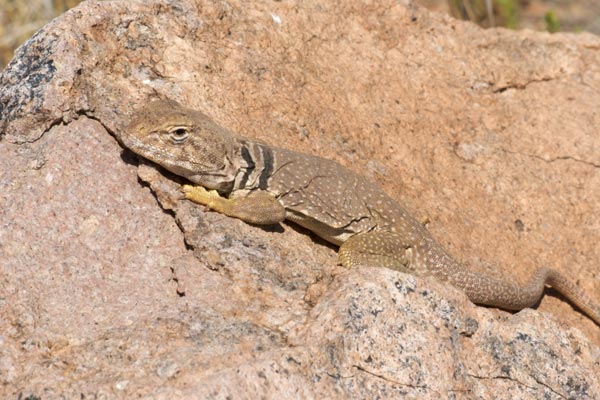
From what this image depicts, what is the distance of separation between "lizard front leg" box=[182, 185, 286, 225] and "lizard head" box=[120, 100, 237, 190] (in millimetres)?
155

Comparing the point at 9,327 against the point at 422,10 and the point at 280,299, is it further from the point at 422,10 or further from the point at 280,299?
the point at 422,10

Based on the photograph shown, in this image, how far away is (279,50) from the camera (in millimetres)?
6023

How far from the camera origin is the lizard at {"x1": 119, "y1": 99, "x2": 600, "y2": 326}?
15.2 feet

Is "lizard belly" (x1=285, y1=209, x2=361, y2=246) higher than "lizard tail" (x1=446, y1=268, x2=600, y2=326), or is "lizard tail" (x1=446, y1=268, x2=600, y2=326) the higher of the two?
"lizard belly" (x1=285, y1=209, x2=361, y2=246)

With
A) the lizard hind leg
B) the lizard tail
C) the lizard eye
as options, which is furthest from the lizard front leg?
the lizard tail

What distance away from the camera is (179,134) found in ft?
15.3

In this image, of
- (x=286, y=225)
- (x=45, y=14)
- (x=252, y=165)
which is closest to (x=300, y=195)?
(x=286, y=225)

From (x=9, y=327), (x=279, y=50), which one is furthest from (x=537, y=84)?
(x=9, y=327)

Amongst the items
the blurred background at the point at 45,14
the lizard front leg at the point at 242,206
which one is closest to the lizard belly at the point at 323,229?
the lizard front leg at the point at 242,206

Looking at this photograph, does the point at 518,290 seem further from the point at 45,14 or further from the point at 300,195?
the point at 45,14

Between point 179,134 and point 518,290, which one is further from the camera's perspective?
point 518,290

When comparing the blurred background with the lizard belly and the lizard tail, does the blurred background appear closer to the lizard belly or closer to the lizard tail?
the lizard tail

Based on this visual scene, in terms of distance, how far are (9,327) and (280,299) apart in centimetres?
144

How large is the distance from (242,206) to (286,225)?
513 millimetres
